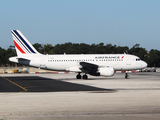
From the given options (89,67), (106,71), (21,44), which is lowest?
(106,71)

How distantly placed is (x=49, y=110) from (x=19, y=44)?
34.7 meters

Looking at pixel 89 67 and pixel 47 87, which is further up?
pixel 89 67

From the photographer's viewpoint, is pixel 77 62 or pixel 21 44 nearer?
pixel 77 62

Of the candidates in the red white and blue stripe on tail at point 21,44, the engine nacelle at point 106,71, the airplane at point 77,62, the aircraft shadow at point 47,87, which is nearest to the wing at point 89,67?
the airplane at point 77,62

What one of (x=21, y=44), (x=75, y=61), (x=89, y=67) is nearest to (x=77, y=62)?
(x=75, y=61)

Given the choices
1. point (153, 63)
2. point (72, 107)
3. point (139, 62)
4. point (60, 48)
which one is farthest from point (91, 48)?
point (72, 107)

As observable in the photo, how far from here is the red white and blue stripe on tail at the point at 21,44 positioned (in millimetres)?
45750

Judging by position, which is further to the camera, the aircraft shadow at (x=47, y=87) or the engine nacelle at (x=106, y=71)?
the engine nacelle at (x=106, y=71)

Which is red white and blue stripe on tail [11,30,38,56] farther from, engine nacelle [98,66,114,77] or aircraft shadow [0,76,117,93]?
aircraft shadow [0,76,117,93]

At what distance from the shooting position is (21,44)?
46.0 meters

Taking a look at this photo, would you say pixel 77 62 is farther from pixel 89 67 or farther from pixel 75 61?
pixel 89 67

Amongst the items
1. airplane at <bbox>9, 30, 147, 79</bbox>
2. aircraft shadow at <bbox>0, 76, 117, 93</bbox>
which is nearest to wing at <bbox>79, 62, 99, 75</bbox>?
airplane at <bbox>9, 30, 147, 79</bbox>

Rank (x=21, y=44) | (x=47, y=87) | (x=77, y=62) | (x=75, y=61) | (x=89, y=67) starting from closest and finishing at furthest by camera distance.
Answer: (x=47, y=87), (x=89, y=67), (x=77, y=62), (x=75, y=61), (x=21, y=44)

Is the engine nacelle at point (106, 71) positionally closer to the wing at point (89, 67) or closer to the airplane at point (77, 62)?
the wing at point (89, 67)
